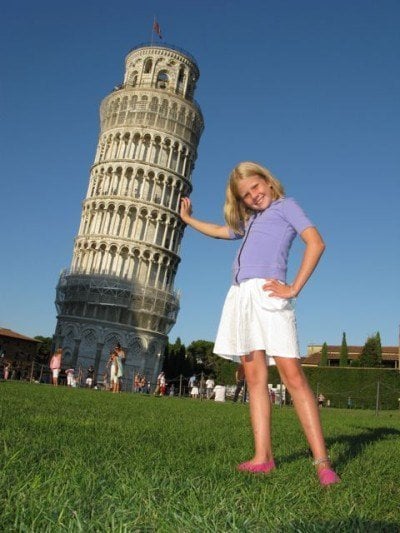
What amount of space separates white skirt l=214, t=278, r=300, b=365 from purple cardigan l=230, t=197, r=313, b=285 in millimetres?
90

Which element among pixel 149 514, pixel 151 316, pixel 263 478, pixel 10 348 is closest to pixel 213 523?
pixel 149 514

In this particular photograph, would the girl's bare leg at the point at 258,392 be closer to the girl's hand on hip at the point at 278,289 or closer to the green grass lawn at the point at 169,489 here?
the green grass lawn at the point at 169,489

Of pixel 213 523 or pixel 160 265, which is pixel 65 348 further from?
pixel 213 523

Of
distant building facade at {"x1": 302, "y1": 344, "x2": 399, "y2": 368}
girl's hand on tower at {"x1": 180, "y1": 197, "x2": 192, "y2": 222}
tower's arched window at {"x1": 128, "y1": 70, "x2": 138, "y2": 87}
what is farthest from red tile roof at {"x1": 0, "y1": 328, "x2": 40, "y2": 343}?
girl's hand on tower at {"x1": 180, "y1": 197, "x2": 192, "y2": 222}

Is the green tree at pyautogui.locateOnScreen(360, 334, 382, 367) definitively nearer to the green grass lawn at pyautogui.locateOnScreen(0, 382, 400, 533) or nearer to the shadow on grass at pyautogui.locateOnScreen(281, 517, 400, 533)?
the green grass lawn at pyautogui.locateOnScreen(0, 382, 400, 533)

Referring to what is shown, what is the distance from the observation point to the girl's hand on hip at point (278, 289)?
3.23 m

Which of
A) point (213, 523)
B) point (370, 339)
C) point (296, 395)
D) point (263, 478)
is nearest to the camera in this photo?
point (213, 523)

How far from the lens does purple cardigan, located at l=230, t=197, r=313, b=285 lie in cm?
341

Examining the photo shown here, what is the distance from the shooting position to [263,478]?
2752 mm

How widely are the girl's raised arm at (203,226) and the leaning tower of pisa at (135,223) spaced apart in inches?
1994

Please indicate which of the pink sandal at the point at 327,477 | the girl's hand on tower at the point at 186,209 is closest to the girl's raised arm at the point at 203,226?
the girl's hand on tower at the point at 186,209

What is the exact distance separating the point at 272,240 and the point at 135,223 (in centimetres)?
5489

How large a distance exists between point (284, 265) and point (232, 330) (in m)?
0.55

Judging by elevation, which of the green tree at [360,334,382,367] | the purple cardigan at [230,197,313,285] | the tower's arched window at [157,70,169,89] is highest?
the tower's arched window at [157,70,169,89]
